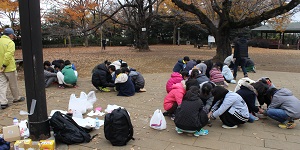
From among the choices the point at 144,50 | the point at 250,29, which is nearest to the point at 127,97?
the point at 144,50

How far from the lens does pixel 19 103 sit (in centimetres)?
573

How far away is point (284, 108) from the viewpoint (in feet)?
14.0

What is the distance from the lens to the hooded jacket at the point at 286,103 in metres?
4.20

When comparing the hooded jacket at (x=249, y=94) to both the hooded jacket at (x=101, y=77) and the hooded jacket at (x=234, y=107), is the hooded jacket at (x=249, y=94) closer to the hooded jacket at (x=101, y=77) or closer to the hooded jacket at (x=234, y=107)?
the hooded jacket at (x=234, y=107)

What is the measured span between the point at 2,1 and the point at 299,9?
2050 centimetres

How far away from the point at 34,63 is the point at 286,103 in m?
4.13

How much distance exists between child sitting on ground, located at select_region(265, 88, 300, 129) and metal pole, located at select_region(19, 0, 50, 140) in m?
3.83

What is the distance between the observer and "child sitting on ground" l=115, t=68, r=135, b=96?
6.30 meters

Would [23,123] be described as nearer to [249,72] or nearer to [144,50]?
[249,72]

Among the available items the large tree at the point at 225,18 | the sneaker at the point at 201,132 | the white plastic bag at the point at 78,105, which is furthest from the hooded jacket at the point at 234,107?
the large tree at the point at 225,18

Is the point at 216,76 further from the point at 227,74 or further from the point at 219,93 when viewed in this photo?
the point at 219,93

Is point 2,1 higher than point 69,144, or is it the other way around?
point 2,1

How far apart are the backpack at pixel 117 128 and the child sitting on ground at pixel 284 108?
2655 mm

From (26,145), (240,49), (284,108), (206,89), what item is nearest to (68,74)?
(26,145)
